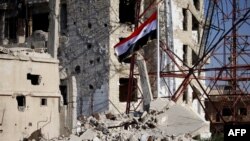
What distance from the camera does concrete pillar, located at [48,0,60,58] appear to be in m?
32.0

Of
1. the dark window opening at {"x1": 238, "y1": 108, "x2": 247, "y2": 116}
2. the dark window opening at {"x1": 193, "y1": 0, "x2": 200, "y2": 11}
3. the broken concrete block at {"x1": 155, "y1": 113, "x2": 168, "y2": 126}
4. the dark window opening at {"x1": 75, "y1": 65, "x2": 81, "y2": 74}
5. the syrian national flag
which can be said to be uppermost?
the dark window opening at {"x1": 193, "y1": 0, "x2": 200, "y2": 11}

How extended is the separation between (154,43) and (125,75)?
7.79 feet

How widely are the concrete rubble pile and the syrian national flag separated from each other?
3274 mm

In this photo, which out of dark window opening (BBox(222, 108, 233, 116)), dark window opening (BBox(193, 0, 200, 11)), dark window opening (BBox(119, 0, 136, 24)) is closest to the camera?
dark window opening (BBox(119, 0, 136, 24))

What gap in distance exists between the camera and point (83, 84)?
102 feet

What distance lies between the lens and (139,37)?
88.1ft

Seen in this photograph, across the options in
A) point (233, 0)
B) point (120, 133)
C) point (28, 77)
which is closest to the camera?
point (120, 133)

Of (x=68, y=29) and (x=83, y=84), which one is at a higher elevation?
(x=68, y=29)

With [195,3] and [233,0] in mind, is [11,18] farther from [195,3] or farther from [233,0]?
[233,0]

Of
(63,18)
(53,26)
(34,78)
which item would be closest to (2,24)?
(53,26)

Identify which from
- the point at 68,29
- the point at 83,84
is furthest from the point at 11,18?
the point at 83,84

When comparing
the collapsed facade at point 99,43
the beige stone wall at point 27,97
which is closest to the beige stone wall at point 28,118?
the beige stone wall at point 27,97

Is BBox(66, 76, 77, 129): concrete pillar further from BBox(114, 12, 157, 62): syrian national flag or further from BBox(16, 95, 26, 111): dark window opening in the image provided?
BBox(114, 12, 157, 62): syrian national flag

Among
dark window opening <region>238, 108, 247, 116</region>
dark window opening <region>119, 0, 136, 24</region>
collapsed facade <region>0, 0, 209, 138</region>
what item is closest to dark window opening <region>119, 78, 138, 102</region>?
collapsed facade <region>0, 0, 209, 138</region>
